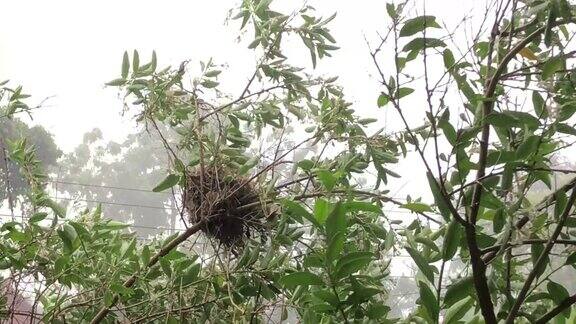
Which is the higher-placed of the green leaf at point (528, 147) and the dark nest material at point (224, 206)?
the dark nest material at point (224, 206)

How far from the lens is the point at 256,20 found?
1066 millimetres

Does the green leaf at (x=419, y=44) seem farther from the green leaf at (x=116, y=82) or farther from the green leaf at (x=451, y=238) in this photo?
the green leaf at (x=116, y=82)

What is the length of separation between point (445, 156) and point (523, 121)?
0.08 m

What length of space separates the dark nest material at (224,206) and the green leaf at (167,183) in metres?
0.03

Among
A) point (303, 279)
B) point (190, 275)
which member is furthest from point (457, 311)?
point (190, 275)

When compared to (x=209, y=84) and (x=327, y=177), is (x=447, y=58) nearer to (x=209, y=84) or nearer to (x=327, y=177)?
(x=327, y=177)

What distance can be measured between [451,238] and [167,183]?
59cm

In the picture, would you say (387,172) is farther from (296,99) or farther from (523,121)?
(523,121)

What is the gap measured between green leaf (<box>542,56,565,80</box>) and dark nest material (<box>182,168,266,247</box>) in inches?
20.9

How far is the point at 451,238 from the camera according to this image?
558 mm

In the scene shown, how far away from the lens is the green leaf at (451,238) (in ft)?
1.81

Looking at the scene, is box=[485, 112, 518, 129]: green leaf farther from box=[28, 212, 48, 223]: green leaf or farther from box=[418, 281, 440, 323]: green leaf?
box=[28, 212, 48, 223]: green leaf

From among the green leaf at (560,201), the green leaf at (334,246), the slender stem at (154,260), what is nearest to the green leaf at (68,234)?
the slender stem at (154,260)

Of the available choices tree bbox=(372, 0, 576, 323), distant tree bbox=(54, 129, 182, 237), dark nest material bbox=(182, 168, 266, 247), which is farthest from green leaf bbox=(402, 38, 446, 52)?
distant tree bbox=(54, 129, 182, 237)
